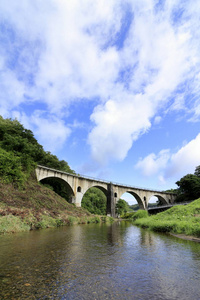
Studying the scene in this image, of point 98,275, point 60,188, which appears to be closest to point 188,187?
point 60,188

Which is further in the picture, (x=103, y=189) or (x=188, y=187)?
(x=188, y=187)

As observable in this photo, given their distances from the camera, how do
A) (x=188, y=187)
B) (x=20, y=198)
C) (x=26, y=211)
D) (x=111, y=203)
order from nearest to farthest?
1. (x=26, y=211)
2. (x=20, y=198)
3. (x=111, y=203)
4. (x=188, y=187)

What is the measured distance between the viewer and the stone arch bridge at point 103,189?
3381cm

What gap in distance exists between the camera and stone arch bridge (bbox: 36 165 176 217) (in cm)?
3381

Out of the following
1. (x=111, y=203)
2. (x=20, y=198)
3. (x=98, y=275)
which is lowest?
(x=98, y=275)

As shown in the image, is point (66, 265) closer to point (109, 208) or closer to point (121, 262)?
point (121, 262)

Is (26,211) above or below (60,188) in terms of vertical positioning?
below

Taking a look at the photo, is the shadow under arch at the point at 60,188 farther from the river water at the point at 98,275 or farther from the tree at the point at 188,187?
the tree at the point at 188,187

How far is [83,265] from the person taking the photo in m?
5.36

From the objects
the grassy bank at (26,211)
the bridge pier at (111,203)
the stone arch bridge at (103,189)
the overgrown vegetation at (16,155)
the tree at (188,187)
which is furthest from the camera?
the tree at (188,187)

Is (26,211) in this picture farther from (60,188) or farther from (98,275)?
(60,188)

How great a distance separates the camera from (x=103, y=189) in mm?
45812

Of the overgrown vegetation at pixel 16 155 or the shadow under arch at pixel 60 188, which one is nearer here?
the overgrown vegetation at pixel 16 155

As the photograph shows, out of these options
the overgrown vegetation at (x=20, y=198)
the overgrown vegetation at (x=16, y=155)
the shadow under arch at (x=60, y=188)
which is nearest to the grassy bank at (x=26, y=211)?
the overgrown vegetation at (x=20, y=198)
